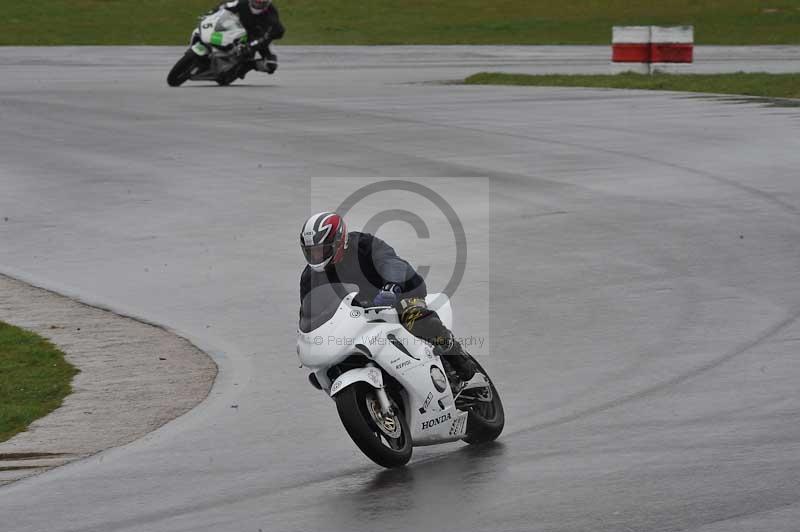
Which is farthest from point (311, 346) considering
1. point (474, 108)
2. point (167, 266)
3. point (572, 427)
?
point (474, 108)

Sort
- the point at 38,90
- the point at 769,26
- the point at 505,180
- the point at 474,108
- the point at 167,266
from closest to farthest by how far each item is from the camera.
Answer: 1. the point at 167,266
2. the point at 505,180
3. the point at 474,108
4. the point at 38,90
5. the point at 769,26

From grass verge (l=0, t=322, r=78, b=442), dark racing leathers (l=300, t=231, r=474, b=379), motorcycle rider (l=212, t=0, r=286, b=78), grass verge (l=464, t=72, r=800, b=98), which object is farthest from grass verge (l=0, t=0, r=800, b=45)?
dark racing leathers (l=300, t=231, r=474, b=379)

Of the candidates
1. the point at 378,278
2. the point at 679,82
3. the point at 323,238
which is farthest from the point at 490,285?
the point at 679,82

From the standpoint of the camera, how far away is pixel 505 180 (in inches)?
776

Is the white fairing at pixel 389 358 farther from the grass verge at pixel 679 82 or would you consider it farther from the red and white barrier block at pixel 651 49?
the red and white barrier block at pixel 651 49

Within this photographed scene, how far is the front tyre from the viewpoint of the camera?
8.66m

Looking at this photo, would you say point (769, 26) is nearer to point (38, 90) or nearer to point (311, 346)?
point (38, 90)

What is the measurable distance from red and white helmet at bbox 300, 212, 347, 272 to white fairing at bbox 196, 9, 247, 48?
22273 mm

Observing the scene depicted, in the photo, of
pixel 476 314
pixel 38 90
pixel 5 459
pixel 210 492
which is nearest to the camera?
pixel 210 492

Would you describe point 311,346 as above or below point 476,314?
above

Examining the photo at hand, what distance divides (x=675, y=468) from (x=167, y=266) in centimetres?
797

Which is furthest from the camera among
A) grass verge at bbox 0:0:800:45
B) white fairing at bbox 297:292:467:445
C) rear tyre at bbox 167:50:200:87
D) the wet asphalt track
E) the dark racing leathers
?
grass verge at bbox 0:0:800:45

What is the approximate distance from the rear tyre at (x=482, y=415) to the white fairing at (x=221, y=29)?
72.5 ft

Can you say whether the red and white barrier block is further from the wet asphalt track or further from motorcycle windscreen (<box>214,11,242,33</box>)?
motorcycle windscreen (<box>214,11,242,33</box>)
